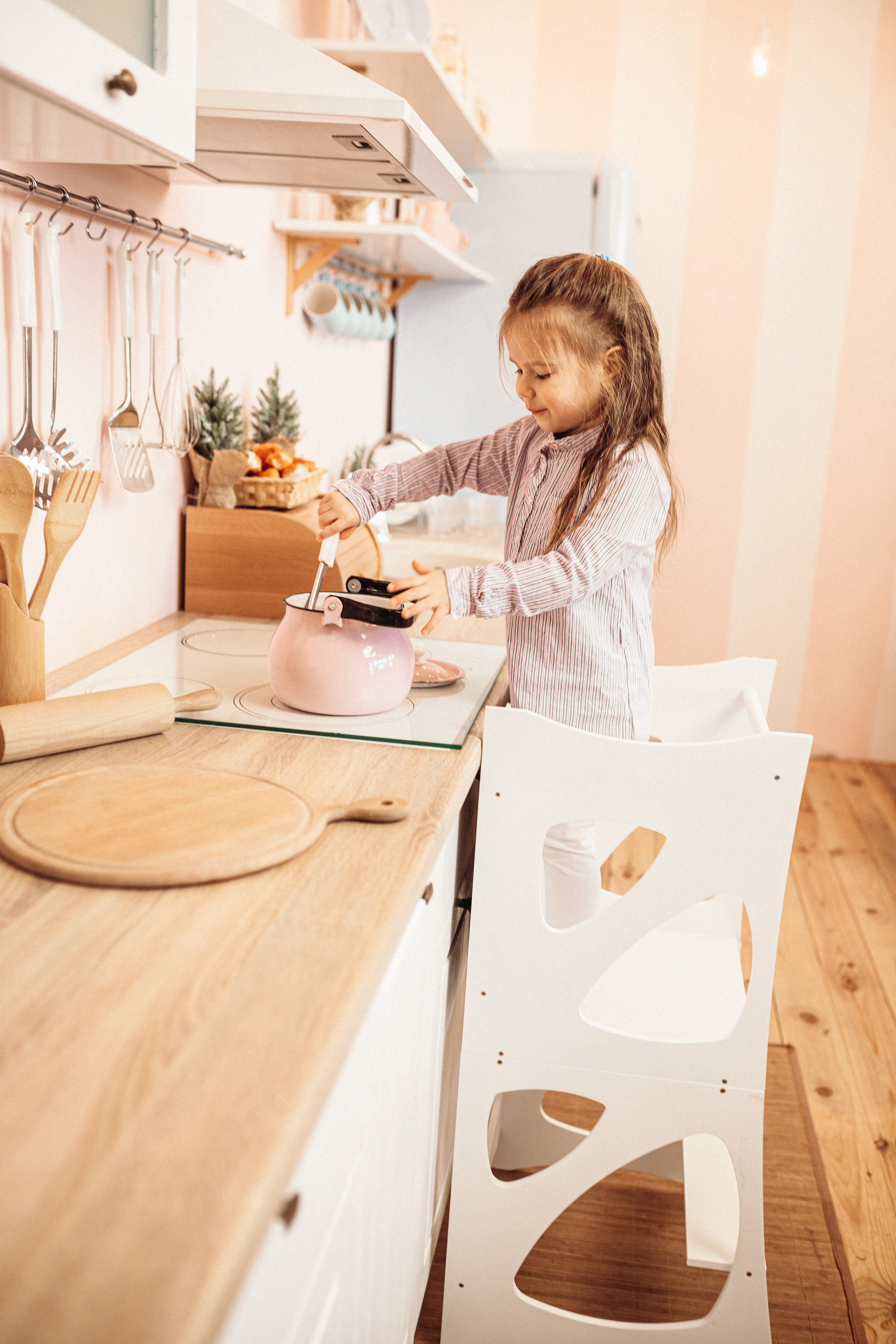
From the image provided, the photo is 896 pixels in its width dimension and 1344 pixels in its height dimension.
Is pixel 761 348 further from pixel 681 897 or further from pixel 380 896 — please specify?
pixel 380 896

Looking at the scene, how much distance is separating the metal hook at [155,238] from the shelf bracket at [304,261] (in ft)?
2.00

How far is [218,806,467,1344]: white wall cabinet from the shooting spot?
2.08ft

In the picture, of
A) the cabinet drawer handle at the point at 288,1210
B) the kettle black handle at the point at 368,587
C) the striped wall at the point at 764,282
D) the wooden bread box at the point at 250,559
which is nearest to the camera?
the cabinet drawer handle at the point at 288,1210

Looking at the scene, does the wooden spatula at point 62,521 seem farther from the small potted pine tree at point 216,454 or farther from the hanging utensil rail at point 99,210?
the small potted pine tree at point 216,454

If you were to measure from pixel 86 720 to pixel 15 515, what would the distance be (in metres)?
0.22

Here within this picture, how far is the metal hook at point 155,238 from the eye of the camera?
1.42m

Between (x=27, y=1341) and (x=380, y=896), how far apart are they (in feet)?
1.33

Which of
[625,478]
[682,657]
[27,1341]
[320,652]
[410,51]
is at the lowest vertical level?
[682,657]

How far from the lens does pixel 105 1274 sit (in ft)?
1.48

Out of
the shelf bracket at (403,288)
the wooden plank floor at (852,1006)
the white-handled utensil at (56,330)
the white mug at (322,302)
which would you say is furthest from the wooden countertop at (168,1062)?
the shelf bracket at (403,288)

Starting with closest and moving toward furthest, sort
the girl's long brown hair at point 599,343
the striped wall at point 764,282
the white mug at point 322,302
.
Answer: the girl's long brown hair at point 599,343 < the white mug at point 322,302 < the striped wall at point 764,282

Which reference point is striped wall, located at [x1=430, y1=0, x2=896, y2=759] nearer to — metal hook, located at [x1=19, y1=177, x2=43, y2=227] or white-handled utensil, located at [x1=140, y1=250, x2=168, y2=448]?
white-handled utensil, located at [x1=140, y1=250, x2=168, y2=448]

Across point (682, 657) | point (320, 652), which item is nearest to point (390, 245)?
point (320, 652)

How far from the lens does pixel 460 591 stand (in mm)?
1228
